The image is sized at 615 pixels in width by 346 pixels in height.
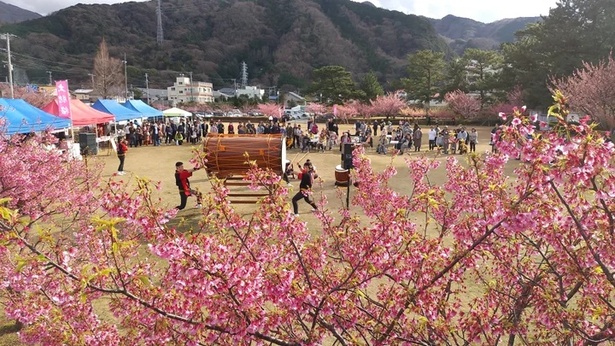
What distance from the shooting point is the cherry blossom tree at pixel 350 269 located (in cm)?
221

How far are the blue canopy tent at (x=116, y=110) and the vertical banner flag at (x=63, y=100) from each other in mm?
5101

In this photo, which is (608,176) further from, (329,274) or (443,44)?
(443,44)

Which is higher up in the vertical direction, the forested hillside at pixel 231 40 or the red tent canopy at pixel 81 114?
the forested hillside at pixel 231 40

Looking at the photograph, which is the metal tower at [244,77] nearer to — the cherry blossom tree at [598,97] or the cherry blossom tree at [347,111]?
the cherry blossom tree at [347,111]

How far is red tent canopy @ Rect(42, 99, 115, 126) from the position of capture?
16.1 meters

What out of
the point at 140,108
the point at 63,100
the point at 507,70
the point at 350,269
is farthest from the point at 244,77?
the point at 350,269

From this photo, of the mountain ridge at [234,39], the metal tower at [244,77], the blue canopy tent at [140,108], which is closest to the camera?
the blue canopy tent at [140,108]

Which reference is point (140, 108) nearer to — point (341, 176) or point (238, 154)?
point (341, 176)

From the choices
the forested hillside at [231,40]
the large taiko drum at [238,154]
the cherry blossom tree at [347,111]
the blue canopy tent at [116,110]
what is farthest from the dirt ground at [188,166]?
the forested hillside at [231,40]

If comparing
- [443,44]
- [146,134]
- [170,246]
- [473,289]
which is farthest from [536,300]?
[443,44]

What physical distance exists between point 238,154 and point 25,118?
866cm

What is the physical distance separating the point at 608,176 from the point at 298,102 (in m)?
89.8

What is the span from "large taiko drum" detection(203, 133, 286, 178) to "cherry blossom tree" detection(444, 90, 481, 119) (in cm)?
3553

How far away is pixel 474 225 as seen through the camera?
9.40 feet
